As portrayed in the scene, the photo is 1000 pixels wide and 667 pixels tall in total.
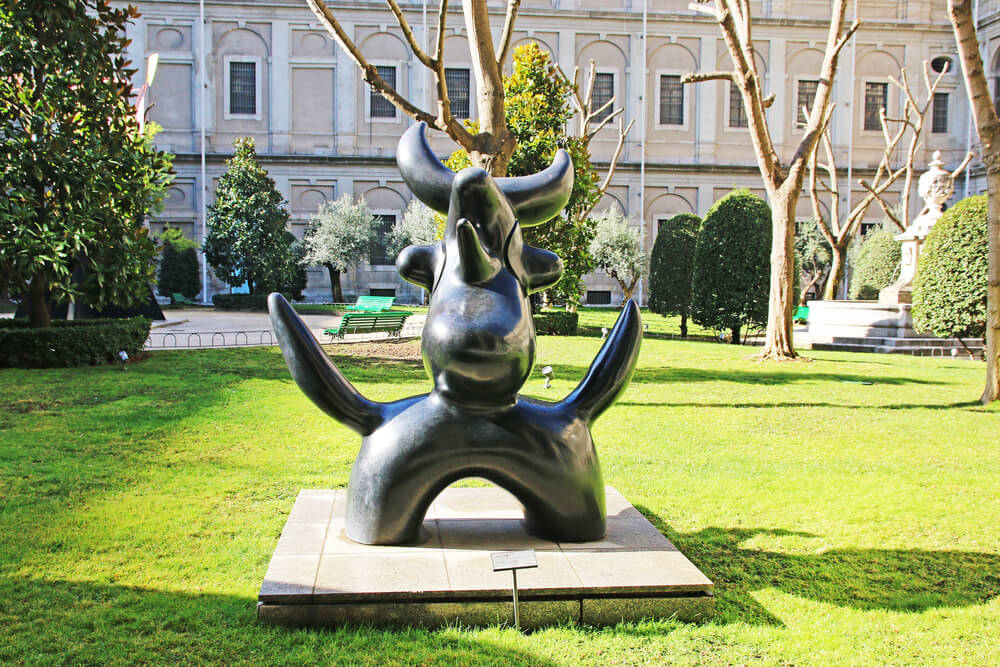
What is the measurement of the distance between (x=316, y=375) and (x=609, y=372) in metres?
1.51

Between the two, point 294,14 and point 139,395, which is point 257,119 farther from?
point 139,395

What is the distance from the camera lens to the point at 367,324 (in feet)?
55.3

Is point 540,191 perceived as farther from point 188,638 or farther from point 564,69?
point 564,69

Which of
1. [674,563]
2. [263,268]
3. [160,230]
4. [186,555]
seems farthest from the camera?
[160,230]

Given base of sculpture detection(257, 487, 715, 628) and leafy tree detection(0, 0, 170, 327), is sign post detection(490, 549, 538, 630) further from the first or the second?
leafy tree detection(0, 0, 170, 327)

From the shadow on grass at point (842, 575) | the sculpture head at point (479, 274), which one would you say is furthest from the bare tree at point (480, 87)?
the shadow on grass at point (842, 575)

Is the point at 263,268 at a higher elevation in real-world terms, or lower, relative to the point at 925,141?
lower

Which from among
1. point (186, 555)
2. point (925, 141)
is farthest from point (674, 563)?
point (925, 141)

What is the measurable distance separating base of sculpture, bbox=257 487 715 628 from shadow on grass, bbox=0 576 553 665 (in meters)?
0.10

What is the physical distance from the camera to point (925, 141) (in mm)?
37688

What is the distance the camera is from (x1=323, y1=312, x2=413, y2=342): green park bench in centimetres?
1630

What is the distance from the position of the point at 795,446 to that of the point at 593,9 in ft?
113

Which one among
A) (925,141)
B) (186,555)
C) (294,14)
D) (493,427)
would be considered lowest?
(186,555)

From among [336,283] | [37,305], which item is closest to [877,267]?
[336,283]
